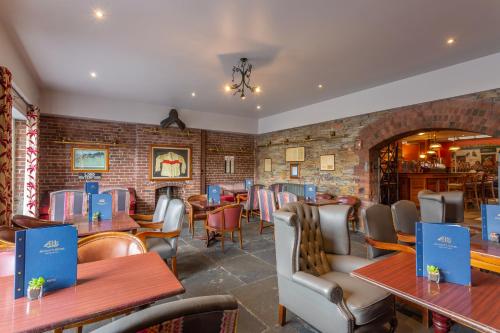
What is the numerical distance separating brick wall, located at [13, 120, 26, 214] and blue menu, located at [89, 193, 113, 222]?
2.62 m

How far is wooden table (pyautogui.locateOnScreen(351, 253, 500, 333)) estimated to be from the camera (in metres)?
1.10

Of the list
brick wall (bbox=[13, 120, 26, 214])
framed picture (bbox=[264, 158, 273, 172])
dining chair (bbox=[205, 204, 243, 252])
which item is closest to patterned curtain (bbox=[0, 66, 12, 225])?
brick wall (bbox=[13, 120, 26, 214])

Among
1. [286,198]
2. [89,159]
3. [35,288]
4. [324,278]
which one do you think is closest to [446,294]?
[324,278]

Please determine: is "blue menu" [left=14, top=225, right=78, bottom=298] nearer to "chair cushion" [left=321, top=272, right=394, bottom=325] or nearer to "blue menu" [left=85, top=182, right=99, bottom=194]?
"chair cushion" [left=321, top=272, right=394, bottom=325]

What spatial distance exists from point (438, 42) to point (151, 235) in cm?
441

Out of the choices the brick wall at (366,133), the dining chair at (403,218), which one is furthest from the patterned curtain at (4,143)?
the brick wall at (366,133)

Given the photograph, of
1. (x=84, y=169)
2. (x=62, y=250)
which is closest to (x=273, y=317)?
(x=62, y=250)

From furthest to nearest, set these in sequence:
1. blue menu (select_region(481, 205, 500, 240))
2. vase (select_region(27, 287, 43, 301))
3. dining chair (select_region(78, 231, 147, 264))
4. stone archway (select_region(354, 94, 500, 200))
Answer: stone archway (select_region(354, 94, 500, 200)) < blue menu (select_region(481, 205, 500, 240)) < dining chair (select_region(78, 231, 147, 264)) < vase (select_region(27, 287, 43, 301))

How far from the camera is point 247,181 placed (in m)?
7.70

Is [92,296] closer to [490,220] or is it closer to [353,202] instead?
[490,220]

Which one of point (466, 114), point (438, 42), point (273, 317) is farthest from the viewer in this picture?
point (466, 114)

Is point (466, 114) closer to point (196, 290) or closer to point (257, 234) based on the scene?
point (257, 234)

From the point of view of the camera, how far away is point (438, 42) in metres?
3.19

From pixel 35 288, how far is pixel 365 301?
6.42 feet
